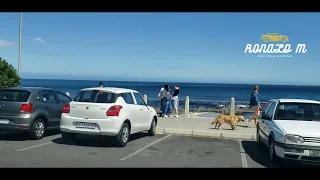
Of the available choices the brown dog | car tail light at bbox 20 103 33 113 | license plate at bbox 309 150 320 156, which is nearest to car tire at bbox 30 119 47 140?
car tail light at bbox 20 103 33 113

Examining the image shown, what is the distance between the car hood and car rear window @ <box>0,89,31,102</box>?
6.99 m

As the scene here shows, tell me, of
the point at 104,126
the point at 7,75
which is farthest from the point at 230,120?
the point at 7,75

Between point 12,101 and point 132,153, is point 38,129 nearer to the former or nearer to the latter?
point 12,101

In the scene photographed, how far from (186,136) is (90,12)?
5388 millimetres

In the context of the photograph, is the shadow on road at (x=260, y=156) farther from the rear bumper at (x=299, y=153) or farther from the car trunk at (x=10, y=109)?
the car trunk at (x=10, y=109)

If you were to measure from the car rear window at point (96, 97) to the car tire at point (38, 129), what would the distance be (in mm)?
1597

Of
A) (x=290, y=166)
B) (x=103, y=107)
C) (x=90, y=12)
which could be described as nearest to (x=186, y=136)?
(x=103, y=107)

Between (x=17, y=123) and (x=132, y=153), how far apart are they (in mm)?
3607

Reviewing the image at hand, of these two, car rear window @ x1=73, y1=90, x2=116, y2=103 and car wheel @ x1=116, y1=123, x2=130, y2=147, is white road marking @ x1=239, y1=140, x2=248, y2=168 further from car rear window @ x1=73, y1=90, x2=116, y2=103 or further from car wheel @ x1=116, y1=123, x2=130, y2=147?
car rear window @ x1=73, y1=90, x2=116, y2=103

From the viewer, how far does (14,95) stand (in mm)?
10188

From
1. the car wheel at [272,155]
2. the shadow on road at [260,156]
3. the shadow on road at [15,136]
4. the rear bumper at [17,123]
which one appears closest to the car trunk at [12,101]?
the rear bumper at [17,123]
